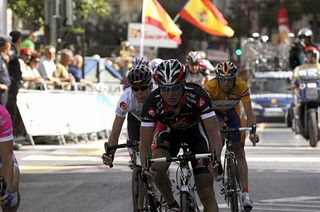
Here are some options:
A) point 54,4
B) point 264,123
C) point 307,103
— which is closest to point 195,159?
point 307,103

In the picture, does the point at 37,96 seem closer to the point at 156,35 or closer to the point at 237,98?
the point at 237,98

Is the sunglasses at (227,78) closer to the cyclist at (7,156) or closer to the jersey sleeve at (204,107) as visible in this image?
the jersey sleeve at (204,107)

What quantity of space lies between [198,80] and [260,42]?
105ft

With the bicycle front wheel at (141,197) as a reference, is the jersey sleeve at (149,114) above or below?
above

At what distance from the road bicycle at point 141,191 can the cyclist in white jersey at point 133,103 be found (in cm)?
16

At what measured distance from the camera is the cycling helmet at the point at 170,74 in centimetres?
841

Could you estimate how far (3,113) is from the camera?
Result: 7621 millimetres

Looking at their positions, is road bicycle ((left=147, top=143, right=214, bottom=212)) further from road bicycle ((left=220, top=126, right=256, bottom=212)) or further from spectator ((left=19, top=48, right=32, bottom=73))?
spectator ((left=19, top=48, right=32, bottom=73))

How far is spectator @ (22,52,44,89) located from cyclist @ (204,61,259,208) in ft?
30.5

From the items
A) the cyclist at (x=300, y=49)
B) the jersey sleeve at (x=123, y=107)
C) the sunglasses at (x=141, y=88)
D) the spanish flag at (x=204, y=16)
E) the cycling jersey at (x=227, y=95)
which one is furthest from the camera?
the spanish flag at (x=204, y=16)

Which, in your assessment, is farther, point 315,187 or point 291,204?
point 315,187

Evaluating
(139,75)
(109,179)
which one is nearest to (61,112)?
(109,179)

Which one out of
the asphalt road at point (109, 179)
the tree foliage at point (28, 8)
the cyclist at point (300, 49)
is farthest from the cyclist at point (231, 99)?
the tree foliage at point (28, 8)

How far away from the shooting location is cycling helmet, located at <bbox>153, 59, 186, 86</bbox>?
27.6ft
